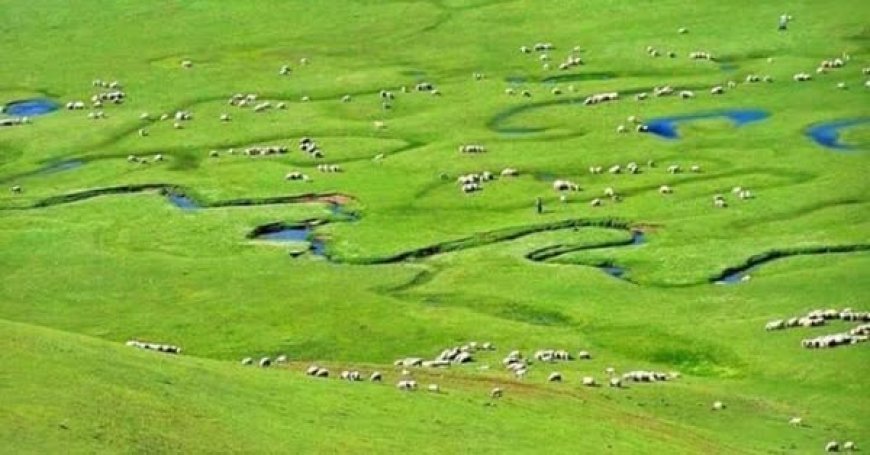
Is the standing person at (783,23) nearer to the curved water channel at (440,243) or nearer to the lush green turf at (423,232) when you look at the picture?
the lush green turf at (423,232)

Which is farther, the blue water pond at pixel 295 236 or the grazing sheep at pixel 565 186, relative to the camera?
the grazing sheep at pixel 565 186

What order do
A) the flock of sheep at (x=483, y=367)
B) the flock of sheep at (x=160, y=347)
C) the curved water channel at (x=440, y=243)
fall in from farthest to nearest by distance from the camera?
the curved water channel at (x=440, y=243) < the flock of sheep at (x=160, y=347) < the flock of sheep at (x=483, y=367)

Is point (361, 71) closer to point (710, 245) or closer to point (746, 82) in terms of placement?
point (746, 82)

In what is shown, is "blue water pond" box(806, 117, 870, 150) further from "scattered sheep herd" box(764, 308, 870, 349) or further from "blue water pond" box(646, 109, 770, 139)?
"scattered sheep herd" box(764, 308, 870, 349)

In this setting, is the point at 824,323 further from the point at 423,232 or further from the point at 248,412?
the point at 248,412

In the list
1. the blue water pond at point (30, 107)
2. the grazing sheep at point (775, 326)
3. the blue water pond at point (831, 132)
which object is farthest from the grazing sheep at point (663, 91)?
the grazing sheep at point (775, 326)

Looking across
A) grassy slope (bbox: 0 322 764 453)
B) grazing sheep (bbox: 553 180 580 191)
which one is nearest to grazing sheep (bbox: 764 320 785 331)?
grassy slope (bbox: 0 322 764 453)
